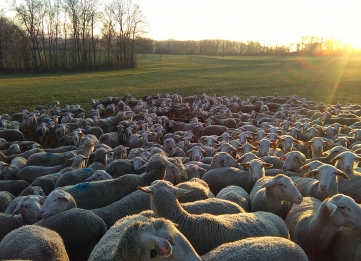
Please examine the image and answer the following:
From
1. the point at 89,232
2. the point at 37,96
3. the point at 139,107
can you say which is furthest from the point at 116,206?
the point at 37,96

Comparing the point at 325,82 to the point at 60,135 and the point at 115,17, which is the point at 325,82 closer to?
the point at 60,135

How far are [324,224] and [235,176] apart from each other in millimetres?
3223

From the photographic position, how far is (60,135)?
49.1ft

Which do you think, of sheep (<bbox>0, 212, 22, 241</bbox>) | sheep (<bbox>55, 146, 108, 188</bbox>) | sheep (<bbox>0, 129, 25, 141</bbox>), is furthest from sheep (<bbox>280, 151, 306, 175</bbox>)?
sheep (<bbox>0, 129, 25, 141</bbox>)

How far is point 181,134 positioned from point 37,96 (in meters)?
18.7

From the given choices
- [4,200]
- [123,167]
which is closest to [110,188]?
[123,167]

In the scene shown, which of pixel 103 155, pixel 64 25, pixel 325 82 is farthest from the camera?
pixel 64 25

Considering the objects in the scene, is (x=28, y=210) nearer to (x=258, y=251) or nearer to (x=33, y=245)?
(x=33, y=245)

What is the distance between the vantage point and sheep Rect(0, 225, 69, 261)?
412cm

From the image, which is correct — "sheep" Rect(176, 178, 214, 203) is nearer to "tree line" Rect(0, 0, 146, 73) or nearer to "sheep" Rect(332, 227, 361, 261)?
"sheep" Rect(332, 227, 361, 261)

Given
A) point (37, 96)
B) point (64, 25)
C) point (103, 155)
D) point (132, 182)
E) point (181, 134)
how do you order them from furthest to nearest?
point (64, 25)
point (37, 96)
point (181, 134)
point (103, 155)
point (132, 182)

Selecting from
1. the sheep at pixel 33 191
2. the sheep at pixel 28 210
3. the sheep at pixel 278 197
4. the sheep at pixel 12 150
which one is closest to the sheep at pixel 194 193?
the sheep at pixel 278 197

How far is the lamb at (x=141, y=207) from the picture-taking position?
538cm

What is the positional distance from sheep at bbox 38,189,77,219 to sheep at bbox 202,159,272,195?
348cm
